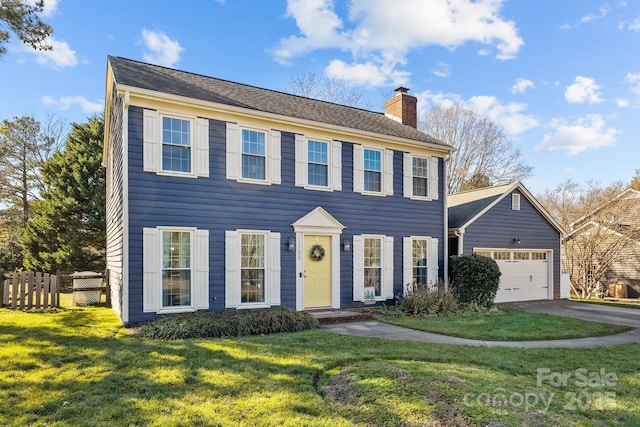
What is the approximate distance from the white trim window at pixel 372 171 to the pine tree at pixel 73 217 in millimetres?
12384

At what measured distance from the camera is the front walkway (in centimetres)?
755

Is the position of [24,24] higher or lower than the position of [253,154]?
higher

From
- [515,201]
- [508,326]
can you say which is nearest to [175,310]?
[508,326]

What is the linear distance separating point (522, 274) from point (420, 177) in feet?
19.3

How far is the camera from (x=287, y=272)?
10.5 meters

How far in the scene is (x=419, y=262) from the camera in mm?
12844

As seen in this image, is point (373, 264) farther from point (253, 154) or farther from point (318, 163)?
point (253, 154)

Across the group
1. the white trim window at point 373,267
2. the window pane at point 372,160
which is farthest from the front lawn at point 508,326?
the window pane at point 372,160

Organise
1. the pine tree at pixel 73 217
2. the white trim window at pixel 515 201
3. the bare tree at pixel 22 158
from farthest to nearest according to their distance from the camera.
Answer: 1. the bare tree at pixel 22 158
2. the pine tree at pixel 73 217
3. the white trim window at pixel 515 201

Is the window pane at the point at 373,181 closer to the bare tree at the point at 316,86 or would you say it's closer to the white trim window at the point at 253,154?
the white trim window at the point at 253,154

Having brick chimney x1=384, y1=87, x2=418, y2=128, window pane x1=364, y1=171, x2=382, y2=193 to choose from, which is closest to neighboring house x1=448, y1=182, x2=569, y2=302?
window pane x1=364, y1=171, x2=382, y2=193

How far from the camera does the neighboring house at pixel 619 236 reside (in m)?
18.8

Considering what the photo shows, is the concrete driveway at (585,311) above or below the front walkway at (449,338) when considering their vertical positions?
below

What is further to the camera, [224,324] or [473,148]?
[473,148]
